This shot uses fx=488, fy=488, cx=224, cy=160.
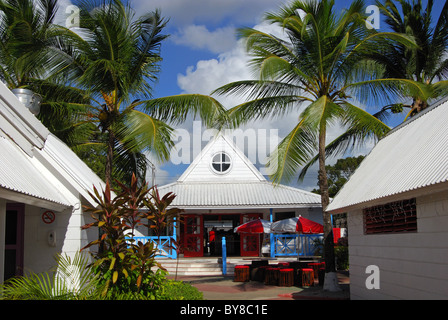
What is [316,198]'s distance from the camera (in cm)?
2394

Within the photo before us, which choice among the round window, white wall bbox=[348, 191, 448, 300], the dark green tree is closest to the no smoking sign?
white wall bbox=[348, 191, 448, 300]

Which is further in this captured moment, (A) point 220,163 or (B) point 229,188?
(A) point 220,163

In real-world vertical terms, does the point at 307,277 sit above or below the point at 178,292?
below

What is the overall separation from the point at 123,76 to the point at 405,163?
27.4 feet

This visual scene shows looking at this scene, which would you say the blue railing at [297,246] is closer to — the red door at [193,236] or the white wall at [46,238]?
the red door at [193,236]

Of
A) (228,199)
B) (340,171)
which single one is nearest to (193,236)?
(228,199)

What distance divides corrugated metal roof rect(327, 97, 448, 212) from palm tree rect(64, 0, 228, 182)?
4435 millimetres

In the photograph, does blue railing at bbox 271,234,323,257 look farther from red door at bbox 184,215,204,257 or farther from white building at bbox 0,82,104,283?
white building at bbox 0,82,104,283

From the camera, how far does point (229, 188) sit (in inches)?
1006

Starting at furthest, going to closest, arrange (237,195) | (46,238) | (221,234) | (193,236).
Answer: (221,234), (193,236), (237,195), (46,238)

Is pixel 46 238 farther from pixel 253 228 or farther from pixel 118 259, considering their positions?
pixel 253 228

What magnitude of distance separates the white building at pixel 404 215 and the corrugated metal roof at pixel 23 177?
6097mm

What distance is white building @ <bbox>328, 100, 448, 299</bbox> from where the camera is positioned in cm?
775

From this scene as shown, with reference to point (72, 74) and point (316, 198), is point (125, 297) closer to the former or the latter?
point (72, 74)
